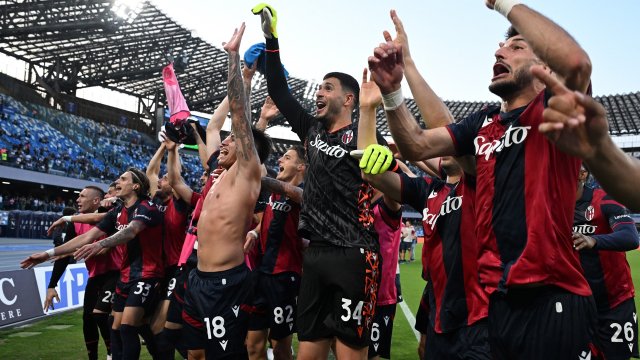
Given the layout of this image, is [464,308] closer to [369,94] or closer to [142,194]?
[369,94]

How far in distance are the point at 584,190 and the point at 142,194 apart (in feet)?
17.0

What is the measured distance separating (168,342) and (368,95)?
350cm

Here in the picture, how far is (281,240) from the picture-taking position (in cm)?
558

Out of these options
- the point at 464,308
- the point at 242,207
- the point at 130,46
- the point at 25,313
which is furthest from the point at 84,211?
the point at 130,46


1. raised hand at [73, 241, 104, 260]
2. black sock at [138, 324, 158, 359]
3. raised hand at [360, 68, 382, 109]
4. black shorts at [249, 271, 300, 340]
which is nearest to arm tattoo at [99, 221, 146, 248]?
raised hand at [73, 241, 104, 260]

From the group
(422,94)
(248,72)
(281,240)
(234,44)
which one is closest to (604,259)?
(422,94)

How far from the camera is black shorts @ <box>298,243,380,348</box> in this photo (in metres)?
3.83

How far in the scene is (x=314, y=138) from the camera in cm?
447

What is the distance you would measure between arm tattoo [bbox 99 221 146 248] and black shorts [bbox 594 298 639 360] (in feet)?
15.7

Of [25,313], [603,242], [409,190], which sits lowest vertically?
[25,313]

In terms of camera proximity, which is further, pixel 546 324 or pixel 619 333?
pixel 619 333

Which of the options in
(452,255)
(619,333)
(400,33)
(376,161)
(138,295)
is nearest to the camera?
(376,161)

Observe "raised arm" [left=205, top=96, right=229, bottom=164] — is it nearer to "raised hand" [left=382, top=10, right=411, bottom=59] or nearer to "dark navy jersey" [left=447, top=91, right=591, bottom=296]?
"raised hand" [left=382, top=10, right=411, bottom=59]

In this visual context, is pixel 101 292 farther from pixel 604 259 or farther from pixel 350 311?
pixel 604 259
